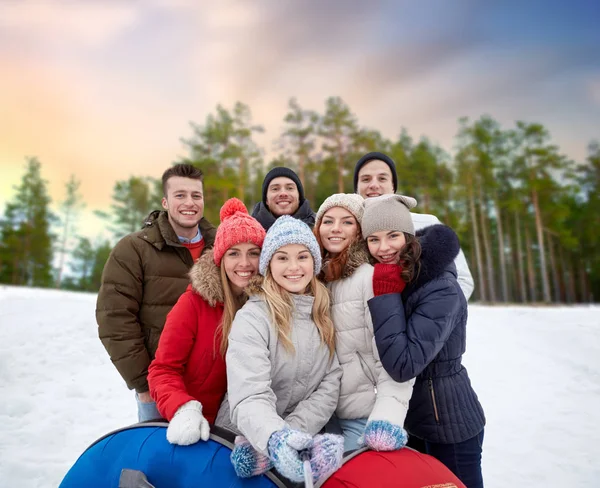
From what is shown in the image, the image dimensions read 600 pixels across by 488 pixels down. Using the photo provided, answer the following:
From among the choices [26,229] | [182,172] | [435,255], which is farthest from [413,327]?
[26,229]

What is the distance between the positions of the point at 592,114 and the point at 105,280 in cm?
3777

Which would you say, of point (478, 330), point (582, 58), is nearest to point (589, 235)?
point (582, 58)

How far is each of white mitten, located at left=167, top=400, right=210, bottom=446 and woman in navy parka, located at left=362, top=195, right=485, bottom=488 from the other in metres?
0.87

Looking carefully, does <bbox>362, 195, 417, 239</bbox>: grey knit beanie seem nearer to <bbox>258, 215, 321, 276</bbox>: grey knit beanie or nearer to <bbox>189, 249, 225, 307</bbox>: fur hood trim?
<bbox>258, 215, 321, 276</bbox>: grey knit beanie

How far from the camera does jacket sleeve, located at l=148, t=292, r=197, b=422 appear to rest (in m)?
2.01

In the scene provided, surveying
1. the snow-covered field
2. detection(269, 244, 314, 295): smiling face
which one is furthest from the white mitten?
the snow-covered field

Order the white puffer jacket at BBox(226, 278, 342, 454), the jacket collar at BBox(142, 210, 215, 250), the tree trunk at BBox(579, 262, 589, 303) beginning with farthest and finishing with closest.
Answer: the tree trunk at BBox(579, 262, 589, 303) < the jacket collar at BBox(142, 210, 215, 250) < the white puffer jacket at BBox(226, 278, 342, 454)

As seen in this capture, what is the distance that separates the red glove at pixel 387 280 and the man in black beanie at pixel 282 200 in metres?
1.65

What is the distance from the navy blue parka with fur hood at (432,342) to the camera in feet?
6.18

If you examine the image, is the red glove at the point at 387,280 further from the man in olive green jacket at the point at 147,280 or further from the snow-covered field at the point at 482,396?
the snow-covered field at the point at 482,396

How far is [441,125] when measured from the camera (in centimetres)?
2900

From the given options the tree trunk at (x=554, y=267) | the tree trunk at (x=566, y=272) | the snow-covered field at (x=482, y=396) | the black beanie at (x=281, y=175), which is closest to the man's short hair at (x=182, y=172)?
the black beanie at (x=281, y=175)

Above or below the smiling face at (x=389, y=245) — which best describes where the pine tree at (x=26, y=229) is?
above

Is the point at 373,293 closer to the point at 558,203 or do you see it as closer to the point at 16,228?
the point at 558,203
